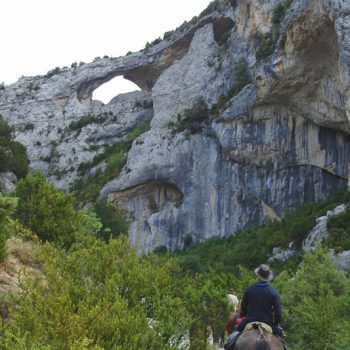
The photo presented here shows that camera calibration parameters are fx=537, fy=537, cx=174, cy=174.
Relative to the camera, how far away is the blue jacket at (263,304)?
312 inches

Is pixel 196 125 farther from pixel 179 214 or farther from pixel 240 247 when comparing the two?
pixel 240 247

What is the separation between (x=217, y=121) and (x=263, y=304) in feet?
107

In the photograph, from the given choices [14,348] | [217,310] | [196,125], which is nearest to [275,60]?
[196,125]

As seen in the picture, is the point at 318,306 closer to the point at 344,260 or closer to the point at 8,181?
the point at 344,260

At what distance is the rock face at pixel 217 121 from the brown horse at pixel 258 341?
901 inches

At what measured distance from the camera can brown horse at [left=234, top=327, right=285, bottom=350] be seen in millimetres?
7359

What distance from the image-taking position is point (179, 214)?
4219cm

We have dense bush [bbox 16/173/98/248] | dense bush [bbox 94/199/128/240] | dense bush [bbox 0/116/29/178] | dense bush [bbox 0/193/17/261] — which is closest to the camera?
dense bush [bbox 0/193/17/261]

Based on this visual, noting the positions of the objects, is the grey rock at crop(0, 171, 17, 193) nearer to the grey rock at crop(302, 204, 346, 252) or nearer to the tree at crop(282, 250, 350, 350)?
the grey rock at crop(302, 204, 346, 252)

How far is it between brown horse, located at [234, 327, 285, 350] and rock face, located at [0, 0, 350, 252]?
2288 centimetres

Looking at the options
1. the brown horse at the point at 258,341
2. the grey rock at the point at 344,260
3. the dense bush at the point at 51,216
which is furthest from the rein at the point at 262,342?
the grey rock at the point at 344,260

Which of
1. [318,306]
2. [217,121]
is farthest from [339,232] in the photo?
[217,121]

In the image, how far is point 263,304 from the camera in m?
7.94

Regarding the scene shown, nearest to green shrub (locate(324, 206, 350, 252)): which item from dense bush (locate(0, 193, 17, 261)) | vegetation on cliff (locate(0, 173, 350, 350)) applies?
vegetation on cliff (locate(0, 173, 350, 350))
